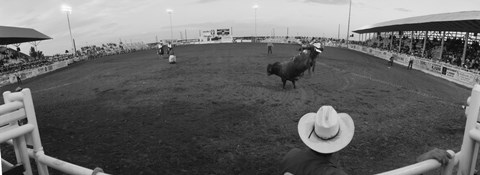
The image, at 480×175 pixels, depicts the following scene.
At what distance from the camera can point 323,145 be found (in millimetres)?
2529

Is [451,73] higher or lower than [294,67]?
lower

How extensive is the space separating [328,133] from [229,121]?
7.92 m

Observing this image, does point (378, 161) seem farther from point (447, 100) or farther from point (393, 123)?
point (447, 100)

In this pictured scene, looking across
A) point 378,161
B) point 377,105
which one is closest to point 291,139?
point 378,161

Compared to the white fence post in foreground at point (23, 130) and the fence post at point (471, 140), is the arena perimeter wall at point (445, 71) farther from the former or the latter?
the white fence post in foreground at point (23, 130)

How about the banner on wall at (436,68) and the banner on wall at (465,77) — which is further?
the banner on wall at (436,68)

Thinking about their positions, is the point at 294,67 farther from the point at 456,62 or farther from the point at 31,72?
the point at 31,72

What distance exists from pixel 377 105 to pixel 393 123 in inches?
89.9

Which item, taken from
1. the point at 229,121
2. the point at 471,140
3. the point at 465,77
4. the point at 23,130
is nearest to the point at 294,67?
the point at 229,121

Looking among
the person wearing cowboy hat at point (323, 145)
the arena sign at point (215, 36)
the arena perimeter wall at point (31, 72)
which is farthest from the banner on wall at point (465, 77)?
the arena sign at point (215, 36)

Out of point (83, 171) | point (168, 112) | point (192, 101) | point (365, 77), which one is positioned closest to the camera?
point (83, 171)

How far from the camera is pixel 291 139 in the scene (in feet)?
28.3

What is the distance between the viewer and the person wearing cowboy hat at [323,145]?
246cm

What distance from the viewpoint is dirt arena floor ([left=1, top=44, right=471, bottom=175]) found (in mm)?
7438
